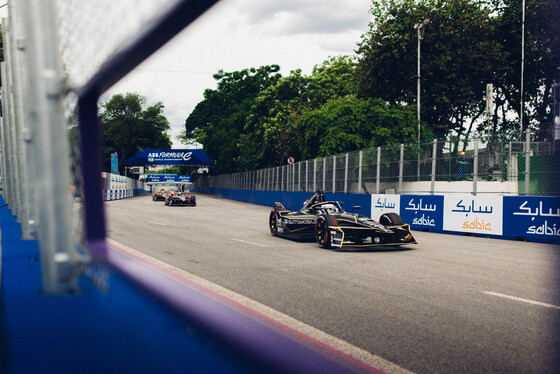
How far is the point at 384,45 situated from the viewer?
3644 centimetres

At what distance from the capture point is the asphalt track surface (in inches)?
149

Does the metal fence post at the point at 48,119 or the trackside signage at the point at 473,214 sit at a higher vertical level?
the metal fence post at the point at 48,119

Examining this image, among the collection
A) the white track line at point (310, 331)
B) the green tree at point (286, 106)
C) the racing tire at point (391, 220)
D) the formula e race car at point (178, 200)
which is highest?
the green tree at point (286, 106)

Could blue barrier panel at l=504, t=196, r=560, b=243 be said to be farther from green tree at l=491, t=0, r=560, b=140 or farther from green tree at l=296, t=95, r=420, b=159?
green tree at l=491, t=0, r=560, b=140

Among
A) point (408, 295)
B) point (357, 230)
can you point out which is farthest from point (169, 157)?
point (408, 295)

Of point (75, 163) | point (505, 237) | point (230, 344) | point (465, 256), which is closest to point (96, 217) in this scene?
point (75, 163)

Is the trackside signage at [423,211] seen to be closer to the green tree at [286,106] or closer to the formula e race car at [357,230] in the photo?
→ the formula e race car at [357,230]

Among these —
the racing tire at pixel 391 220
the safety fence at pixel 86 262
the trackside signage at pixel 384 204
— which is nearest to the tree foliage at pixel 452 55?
the trackside signage at pixel 384 204

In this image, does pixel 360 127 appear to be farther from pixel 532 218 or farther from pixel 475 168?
pixel 532 218

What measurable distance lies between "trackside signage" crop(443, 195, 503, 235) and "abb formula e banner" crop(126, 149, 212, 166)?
180 feet

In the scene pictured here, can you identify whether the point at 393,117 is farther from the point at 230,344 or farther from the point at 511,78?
the point at 230,344

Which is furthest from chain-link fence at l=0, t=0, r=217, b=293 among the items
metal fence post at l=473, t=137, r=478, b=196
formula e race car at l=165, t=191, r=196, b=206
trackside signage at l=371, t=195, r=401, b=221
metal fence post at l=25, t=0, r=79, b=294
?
formula e race car at l=165, t=191, r=196, b=206

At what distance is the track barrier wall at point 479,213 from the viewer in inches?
486

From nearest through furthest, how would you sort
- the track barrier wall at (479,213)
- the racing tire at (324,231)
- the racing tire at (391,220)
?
1. the racing tire at (324,231)
2. the racing tire at (391,220)
3. the track barrier wall at (479,213)
